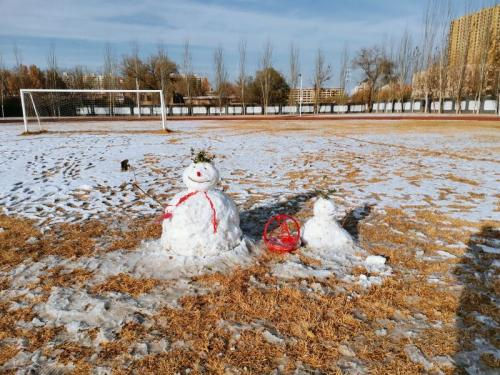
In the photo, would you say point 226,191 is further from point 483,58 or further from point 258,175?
point 483,58

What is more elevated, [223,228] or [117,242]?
[223,228]

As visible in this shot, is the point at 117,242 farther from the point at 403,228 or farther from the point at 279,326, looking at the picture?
the point at 403,228

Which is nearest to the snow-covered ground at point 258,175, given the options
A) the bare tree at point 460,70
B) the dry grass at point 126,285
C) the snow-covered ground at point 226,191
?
the snow-covered ground at point 226,191

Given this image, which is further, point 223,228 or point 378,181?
point 378,181

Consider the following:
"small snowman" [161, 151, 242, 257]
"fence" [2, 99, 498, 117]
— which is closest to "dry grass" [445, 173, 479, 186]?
"small snowman" [161, 151, 242, 257]

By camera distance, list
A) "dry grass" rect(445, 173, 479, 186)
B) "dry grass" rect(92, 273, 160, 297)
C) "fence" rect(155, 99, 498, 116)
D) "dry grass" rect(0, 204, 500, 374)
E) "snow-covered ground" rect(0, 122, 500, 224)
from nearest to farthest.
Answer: "dry grass" rect(0, 204, 500, 374) < "dry grass" rect(92, 273, 160, 297) < "snow-covered ground" rect(0, 122, 500, 224) < "dry grass" rect(445, 173, 479, 186) < "fence" rect(155, 99, 498, 116)

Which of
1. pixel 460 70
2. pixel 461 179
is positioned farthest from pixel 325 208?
pixel 460 70

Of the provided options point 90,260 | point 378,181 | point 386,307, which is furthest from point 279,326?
point 378,181

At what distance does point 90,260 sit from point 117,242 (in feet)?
1.78

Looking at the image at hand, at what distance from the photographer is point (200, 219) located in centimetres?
396

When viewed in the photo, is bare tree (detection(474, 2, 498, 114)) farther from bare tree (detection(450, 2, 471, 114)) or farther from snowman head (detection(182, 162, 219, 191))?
snowman head (detection(182, 162, 219, 191))

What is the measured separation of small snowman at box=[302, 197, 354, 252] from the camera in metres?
4.36

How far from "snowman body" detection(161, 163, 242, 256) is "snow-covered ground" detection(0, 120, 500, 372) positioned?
0.16m

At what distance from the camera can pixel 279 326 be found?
288 centimetres
